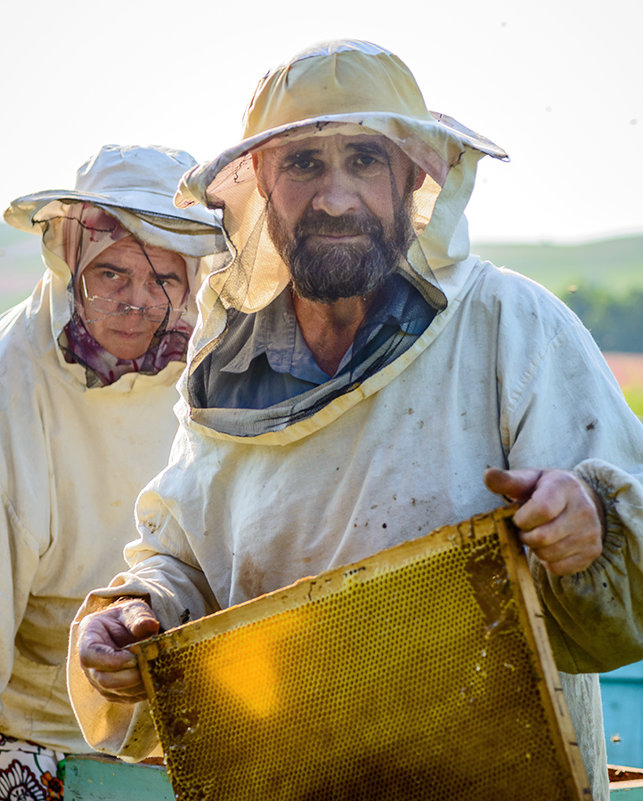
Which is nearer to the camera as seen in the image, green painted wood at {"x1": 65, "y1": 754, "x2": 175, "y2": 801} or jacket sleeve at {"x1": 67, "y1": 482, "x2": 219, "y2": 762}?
jacket sleeve at {"x1": 67, "y1": 482, "x2": 219, "y2": 762}

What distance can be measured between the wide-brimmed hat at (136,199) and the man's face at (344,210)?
1.68 m

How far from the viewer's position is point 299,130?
2.50 metres

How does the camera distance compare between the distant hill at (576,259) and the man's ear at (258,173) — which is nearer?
the man's ear at (258,173)

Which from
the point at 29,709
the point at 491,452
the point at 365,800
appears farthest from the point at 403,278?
the point at 29,709

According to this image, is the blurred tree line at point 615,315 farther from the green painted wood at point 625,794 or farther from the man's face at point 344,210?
the man's face at point 344,210

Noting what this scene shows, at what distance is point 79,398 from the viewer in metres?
4.41

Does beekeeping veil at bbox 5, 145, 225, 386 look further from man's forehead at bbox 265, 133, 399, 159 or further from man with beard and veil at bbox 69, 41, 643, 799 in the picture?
man's forehead at bbox 265, 133, 399, 159

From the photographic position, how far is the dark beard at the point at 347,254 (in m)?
2.56

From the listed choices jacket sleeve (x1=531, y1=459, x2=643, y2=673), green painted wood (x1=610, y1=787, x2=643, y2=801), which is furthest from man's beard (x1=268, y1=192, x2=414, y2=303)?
green painted wood (x1=610, y1=787, x2=643, y2=801)

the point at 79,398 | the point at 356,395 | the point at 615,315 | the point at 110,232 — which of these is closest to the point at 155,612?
the point at 356,395

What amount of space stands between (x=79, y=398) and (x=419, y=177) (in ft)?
7.31

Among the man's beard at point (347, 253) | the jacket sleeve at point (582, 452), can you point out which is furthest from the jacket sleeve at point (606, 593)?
the man's beard at point (347, 253)

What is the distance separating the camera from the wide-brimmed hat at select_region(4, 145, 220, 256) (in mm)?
4312

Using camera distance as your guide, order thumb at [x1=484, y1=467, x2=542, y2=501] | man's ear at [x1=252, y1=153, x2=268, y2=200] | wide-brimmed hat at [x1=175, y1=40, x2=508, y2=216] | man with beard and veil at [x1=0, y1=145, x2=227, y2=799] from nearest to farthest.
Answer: thumb at [x1=484, y1=467, x2=542, y2=501]
wide-brimmed hat at [x1=175, y1=40, x2=508, y2=216]
man's ear at [x1=252, y1=153, x2=268, y2=200]
man with beard and veil at [x1=0, y1=145, x2=227, y2=799]
